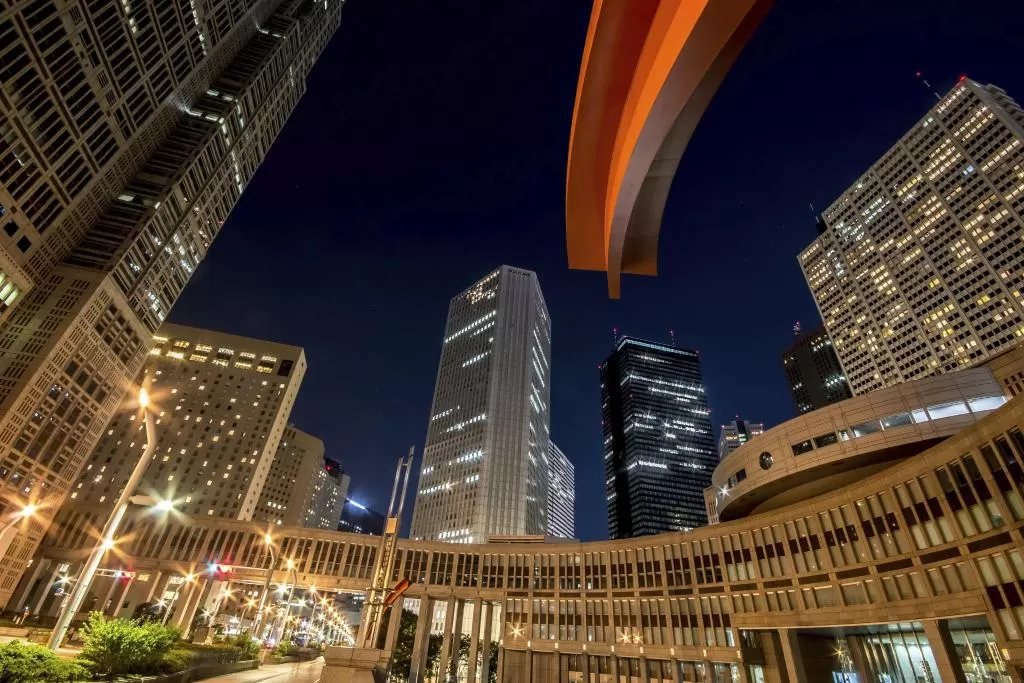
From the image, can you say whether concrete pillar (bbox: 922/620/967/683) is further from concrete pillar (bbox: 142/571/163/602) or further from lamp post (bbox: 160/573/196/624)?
concrete pillar (bbox: 142/571/163/602)

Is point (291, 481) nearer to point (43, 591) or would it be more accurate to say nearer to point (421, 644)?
point (43, 591)

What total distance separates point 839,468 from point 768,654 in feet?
68.0

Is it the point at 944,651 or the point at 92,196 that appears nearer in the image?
the point at 944,651

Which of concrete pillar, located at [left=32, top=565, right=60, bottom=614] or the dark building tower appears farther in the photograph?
the dark building tower

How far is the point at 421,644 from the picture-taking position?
238 ft

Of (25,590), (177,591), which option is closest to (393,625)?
(177,591)

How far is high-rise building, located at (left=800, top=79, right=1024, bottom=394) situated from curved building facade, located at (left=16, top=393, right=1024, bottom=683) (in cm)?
7841

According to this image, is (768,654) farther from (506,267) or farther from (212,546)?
(506,267)

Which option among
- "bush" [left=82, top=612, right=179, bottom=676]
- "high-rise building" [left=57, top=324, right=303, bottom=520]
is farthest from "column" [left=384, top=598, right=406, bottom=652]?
"high-rise building" [left=57, top=324, right=303, bottom=520]

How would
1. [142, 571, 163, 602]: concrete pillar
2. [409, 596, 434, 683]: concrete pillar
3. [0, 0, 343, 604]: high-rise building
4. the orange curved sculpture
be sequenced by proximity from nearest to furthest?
1. the orange curved sculpture
2. [0, 0, 343, 604]: high-rise building
3. [409, 596, 434, 683]: concrete pillar
4. [142, 571, 163, 602]: concrete pillar

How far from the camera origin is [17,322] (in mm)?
73688

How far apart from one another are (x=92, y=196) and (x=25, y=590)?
63610mm

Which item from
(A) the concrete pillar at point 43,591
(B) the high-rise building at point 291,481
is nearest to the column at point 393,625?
(A) the concrete pillar at point 43,591

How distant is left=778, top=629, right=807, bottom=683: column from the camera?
46.2m
